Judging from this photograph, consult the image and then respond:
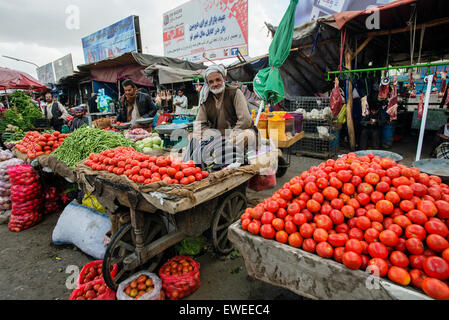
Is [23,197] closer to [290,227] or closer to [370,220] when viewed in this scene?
[290,227]

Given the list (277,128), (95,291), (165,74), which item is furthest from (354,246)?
(165,74)

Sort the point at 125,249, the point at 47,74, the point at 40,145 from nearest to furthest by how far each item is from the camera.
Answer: the point at 125,249, the point at 40,145, the point at 47,74

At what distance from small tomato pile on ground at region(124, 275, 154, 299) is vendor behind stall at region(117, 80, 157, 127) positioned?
3.87 metres

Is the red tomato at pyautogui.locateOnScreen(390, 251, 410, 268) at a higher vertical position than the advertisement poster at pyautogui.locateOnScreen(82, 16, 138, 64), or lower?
lower

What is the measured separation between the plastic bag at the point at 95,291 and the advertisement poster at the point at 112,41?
496 inches

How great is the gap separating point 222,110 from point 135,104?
279cm

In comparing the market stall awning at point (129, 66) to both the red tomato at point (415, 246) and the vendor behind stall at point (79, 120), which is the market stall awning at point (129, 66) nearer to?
the vendor behind stall at point (79, 120)

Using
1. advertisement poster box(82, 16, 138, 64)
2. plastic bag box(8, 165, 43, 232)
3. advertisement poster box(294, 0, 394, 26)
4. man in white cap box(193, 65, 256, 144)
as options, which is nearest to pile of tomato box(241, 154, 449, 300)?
man in white cap box(193, 65, 256, 144)

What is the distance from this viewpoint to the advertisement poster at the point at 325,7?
698cm

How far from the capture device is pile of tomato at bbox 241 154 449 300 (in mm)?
1350

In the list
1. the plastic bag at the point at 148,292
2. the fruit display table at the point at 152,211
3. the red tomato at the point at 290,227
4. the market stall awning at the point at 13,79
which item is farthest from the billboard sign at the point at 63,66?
the red tomato at the point at 290,227

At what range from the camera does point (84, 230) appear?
2883 mm

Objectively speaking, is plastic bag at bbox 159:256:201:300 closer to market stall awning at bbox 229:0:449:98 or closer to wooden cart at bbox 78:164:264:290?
wooden cart at bbox 78:164:264:290
